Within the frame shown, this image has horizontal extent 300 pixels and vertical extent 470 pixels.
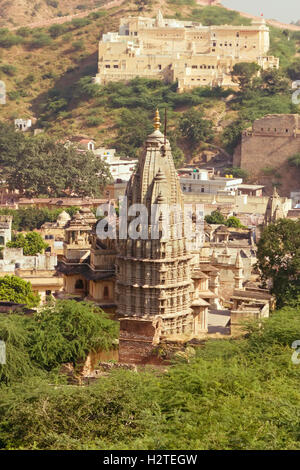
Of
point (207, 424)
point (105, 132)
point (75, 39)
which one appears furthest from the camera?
point (75, 39)

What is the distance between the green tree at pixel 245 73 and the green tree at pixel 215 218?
121 feet

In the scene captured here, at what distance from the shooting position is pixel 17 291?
158ft

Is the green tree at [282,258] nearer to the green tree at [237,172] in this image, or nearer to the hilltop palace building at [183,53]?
the green tree at [237,172]

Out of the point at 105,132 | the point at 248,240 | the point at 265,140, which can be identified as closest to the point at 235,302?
the point at 248,240

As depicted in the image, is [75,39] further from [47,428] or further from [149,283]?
[47,428]

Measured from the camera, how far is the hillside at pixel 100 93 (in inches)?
4240

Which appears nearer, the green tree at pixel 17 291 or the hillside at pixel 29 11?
the green tree at pixel 17 291

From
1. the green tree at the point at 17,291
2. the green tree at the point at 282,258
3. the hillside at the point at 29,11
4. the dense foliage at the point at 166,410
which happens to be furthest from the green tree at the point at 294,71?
the dense foliage at the point at 166,410

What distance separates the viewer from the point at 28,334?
113 ft

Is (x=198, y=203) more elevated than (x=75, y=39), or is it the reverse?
(x=75, y=39)

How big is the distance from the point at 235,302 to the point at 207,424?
15075 mm

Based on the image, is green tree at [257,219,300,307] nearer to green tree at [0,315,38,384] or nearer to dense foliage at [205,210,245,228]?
green tree at [0,315,38,384]

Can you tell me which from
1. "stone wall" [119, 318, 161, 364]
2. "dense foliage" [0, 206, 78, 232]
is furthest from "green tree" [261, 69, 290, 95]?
"stone wall" [119, 318, 161, 364]
